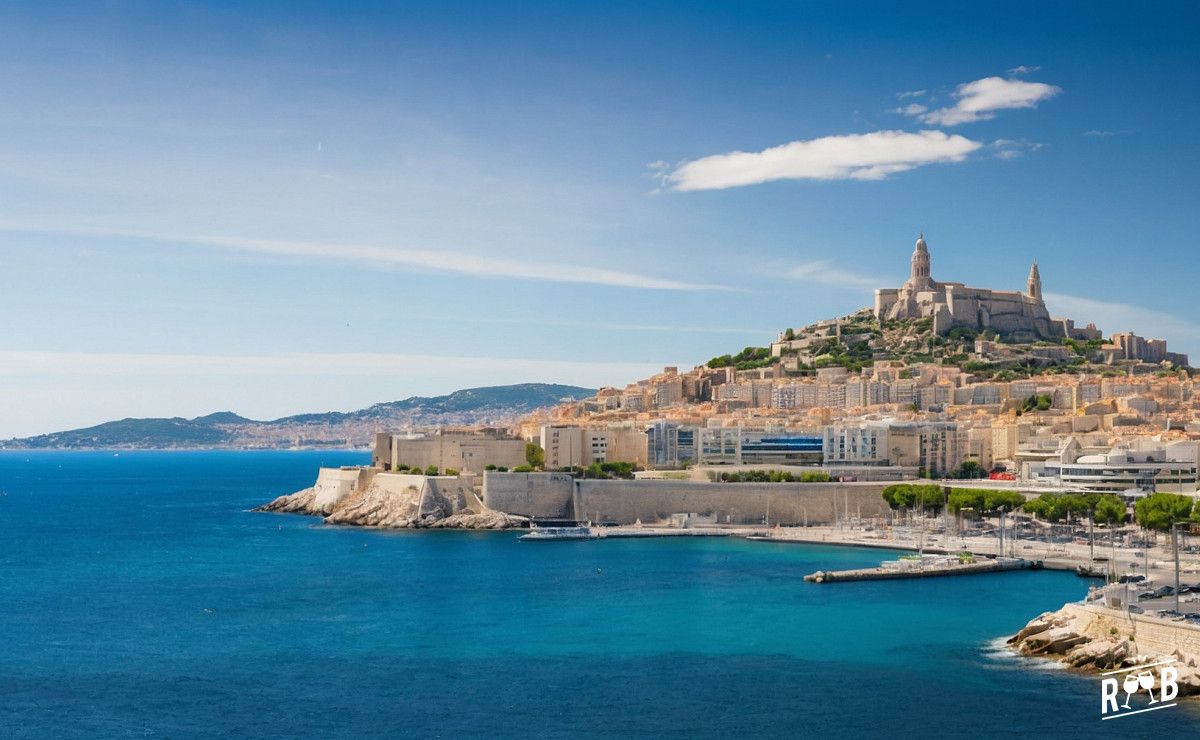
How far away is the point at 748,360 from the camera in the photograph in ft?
297

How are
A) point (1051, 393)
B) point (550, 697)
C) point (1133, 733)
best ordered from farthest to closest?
point (1051, 393) → point (550, 697) → point (1133, 733)

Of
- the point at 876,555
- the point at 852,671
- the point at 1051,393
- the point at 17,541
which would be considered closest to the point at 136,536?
the point at 17,541

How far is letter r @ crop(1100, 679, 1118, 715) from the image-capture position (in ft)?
67.5

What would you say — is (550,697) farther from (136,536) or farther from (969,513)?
(136,536)

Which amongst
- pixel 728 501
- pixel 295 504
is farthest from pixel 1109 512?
pixel 295 504

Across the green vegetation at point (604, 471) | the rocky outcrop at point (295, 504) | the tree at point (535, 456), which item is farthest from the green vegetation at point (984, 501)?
the rocky outcrop at point (295, 504)

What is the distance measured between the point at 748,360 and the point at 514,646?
64813 mm

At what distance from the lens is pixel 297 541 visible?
47.1m

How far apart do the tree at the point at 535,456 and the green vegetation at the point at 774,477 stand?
787cm

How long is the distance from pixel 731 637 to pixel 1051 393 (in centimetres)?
4782

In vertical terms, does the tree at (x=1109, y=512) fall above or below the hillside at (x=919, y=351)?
below

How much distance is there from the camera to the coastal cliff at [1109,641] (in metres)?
21.4

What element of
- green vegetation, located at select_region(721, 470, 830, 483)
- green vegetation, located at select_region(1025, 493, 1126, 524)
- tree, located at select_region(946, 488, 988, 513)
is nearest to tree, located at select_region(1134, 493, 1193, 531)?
green vegetation, located at select_region(1025, 493, 1126, 524)

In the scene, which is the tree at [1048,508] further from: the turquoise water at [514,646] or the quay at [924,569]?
the quay at [924,569]
